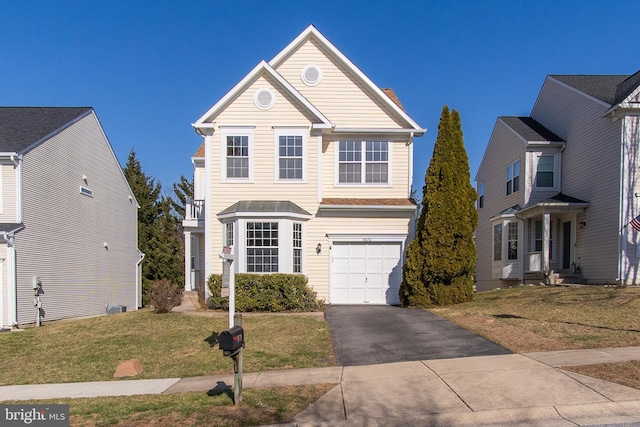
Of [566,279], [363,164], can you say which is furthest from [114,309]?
[566,279]

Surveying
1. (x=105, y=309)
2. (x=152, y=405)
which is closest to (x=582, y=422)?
(x=152, y=405)

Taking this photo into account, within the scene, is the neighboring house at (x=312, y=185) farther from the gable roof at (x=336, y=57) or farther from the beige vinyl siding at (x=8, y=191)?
the beige vinyl siding at (x=8, y=191)

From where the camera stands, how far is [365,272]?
16.5 metres

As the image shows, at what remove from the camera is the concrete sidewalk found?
5602mm

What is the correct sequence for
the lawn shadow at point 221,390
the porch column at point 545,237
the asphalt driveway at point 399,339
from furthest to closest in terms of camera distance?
the porch column at point 545,237
the asphalt driveway at point 399,339
the lawn shadow at point 221,390

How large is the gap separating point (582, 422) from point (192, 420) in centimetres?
479

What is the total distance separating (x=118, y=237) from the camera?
23.5 metres

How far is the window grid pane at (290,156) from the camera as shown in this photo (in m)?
16.2

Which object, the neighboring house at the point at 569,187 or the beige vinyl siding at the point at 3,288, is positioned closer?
the beige vinyl siding at the point at 3,288

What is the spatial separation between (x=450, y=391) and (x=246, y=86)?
505 inches

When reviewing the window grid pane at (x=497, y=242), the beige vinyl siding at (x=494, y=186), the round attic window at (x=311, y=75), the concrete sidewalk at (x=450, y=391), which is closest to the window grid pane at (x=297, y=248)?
the round attic window at (x=311, y=75)

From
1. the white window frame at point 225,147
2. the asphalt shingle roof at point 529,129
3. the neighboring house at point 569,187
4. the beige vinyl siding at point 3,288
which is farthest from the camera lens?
the asphalt shingle roof at point 529,129

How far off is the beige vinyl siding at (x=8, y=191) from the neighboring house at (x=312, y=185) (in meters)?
6.34

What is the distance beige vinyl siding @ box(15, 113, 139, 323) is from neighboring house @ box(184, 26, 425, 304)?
6099 mm
